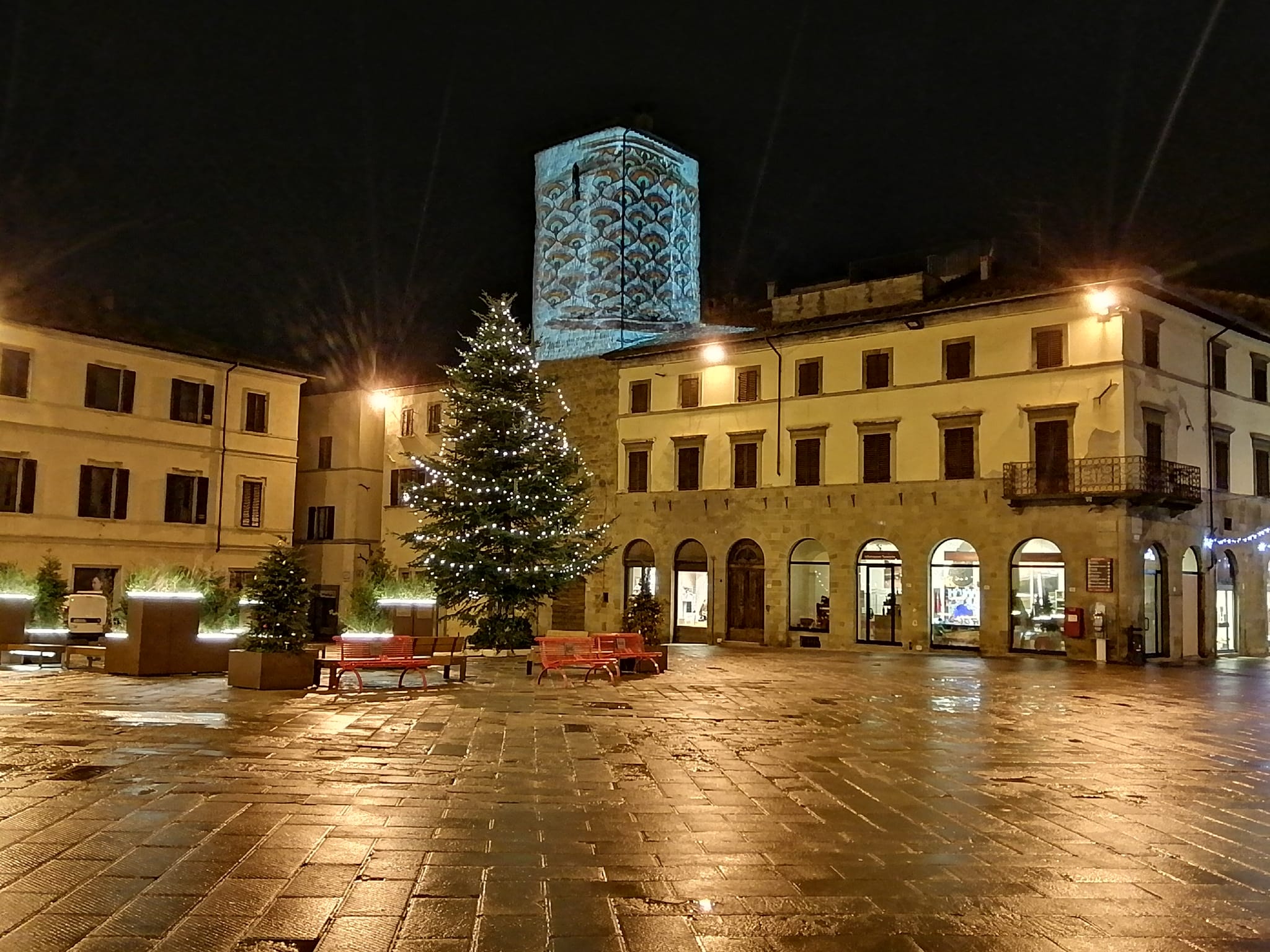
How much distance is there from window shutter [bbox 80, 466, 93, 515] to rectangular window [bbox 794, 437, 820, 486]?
2128 cm

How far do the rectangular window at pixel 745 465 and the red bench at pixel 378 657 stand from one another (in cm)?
1884

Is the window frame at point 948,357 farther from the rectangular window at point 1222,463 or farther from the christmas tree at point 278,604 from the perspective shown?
the christmas tree at point 278,604

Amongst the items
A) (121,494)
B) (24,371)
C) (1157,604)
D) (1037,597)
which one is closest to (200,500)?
(121,494)

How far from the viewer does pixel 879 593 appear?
31.4m

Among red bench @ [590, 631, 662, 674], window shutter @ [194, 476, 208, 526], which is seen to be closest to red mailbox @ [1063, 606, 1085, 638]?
red bench @ [590, 631, 662, 674]

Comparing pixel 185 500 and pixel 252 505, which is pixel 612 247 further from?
pixel 185 500

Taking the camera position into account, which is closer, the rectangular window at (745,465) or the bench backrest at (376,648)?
the bench backrest at (376,648)

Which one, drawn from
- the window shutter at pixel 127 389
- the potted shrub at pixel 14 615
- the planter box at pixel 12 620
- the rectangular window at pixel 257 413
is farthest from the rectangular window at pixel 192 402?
the planter box at pixel 12 620

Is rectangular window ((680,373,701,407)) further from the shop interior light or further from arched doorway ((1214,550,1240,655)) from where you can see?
the shop interior light

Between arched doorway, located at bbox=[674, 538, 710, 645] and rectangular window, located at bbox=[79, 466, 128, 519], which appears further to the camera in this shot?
arched doorway, located at bbox=[674, 538, 710, 645]

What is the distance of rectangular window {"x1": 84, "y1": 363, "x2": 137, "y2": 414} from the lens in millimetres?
33125

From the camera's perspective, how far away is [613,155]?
127 ft

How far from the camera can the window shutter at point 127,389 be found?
33969 mm

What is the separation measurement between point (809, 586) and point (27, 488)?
23.1 metres
